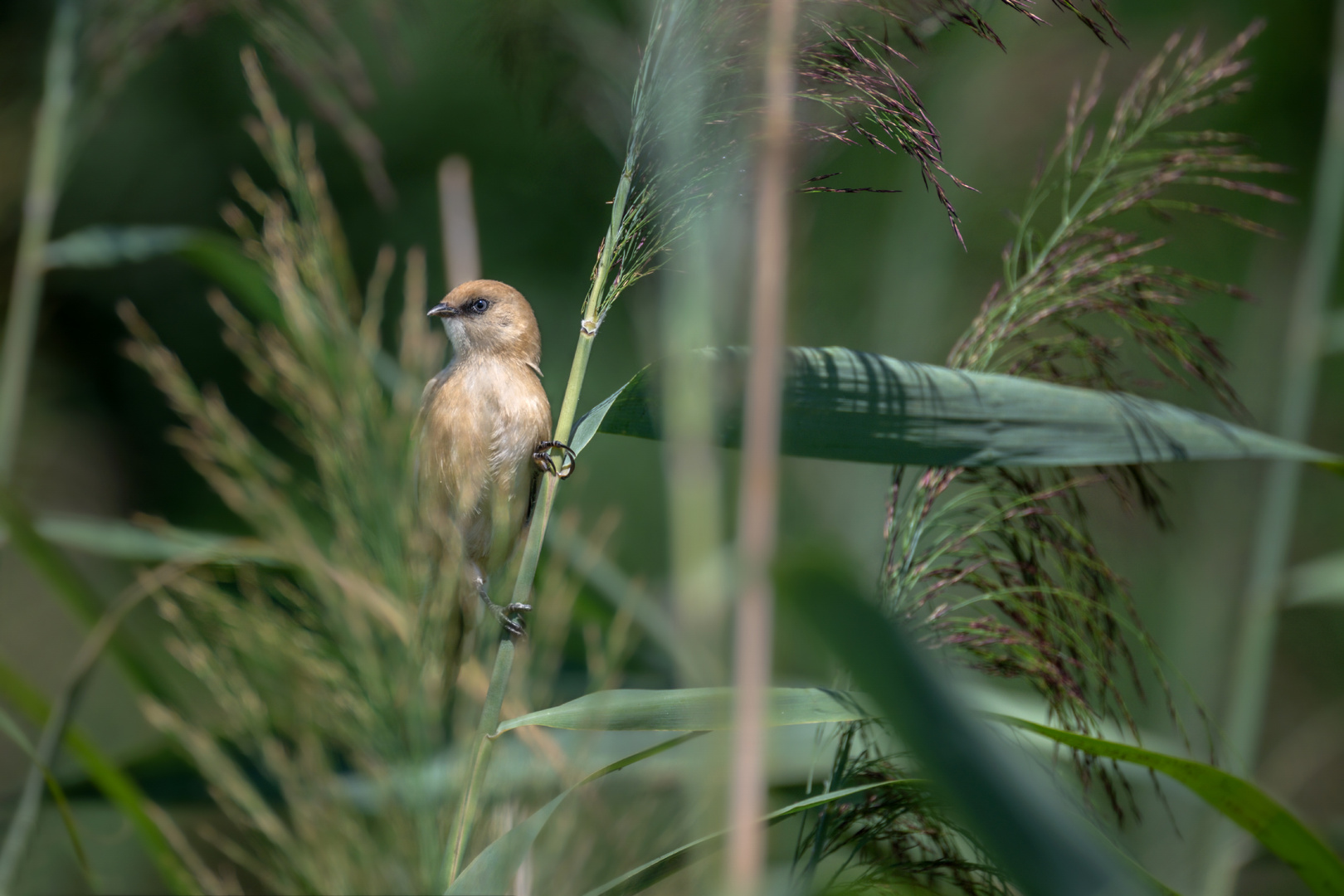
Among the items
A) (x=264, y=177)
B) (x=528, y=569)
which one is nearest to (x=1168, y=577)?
(x=528, y=569)

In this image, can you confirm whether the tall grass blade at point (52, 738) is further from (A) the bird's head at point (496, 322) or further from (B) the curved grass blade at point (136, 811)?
(A) the bird's head at point (496, 322)

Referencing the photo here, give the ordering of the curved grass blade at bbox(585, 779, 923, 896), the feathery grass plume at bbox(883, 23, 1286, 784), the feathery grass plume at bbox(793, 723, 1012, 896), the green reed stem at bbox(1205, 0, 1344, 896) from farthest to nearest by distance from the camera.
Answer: the green reed stem at bbox(1205, 0, 1344, 896) → the feathery grass plume at bbox(883, 23, 1286, 784) → the feathery grass plume at bbox(793, 723, 1012, 896) → the curved grass blade at bbox(585, 779, 923, 896)

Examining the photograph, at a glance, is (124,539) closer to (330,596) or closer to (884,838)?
(330,596)

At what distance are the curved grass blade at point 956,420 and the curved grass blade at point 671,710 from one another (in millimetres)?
256

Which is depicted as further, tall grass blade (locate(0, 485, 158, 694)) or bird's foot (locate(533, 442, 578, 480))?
tall grass blade (locate(0, 485, 158, 694))

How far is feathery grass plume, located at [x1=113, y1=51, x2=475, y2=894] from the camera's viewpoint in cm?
99

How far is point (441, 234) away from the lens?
13.9ft

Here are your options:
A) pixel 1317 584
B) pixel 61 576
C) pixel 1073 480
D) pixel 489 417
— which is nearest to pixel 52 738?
pixel 61 576

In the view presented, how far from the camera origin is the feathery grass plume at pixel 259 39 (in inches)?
67.2

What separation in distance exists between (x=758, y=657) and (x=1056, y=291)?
688 mm

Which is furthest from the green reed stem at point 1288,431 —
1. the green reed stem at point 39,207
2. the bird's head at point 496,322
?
the green reed stem at point 39,207

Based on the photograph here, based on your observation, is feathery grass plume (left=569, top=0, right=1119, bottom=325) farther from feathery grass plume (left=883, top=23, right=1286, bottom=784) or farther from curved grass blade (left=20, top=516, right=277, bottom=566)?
curved grass blade (left=20, top=516, right=277, bottom=566)

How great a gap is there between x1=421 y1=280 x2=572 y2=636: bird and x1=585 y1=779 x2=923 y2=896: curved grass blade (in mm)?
833

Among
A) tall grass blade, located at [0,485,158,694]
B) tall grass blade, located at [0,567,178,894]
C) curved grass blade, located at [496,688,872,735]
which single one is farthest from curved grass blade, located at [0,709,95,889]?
curved grass blade, located at [496,688,872,735]
